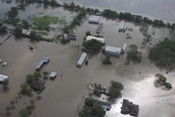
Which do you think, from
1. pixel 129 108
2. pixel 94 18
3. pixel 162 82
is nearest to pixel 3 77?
pixel 129 108

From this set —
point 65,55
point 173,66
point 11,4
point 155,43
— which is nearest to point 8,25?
point 11,4

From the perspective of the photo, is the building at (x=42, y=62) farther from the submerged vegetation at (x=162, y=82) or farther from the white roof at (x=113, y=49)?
the submerged vegetation at (x=162, y=82)

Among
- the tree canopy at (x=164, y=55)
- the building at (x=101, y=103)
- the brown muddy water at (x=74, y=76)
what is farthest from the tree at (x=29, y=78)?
the tree canopy at (x=164, y=55)

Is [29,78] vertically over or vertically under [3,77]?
over

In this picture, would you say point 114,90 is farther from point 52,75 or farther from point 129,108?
point 52,75

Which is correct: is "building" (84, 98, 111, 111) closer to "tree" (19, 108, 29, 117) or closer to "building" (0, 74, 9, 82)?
"tree" (19, 108, 29, 117)

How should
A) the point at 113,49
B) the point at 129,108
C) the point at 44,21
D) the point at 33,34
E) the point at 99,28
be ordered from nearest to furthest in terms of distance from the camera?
the point at 129,108 → the point at 113,49 → the point at 33,34 → the point at 99,28 → the point at 44,21

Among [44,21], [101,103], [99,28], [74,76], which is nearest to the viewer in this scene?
[101,103]

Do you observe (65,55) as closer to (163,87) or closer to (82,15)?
(82,15)
